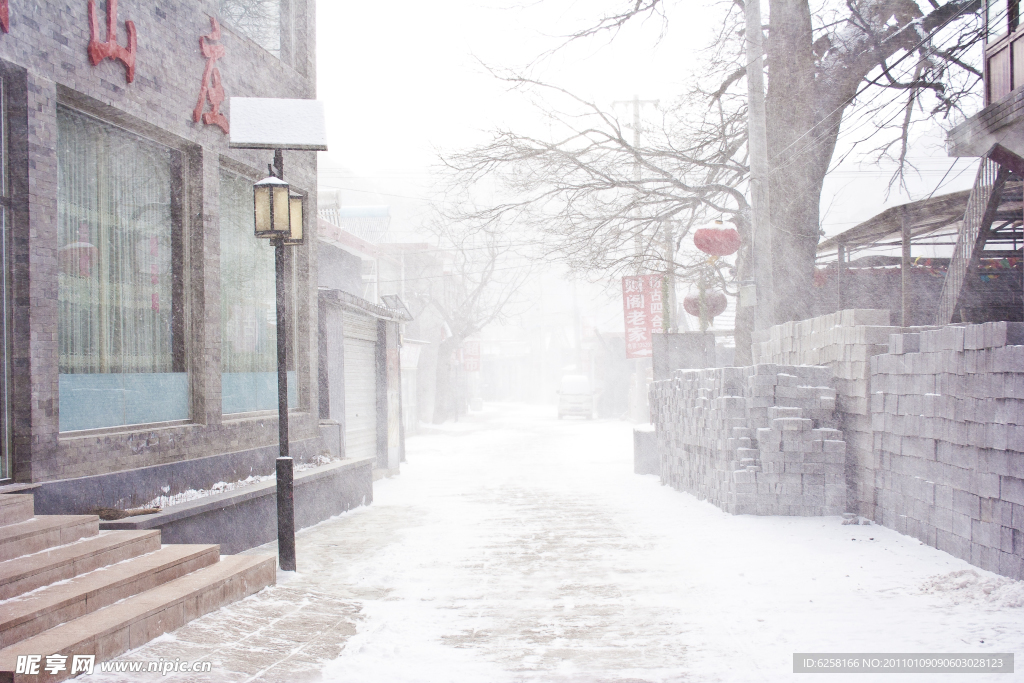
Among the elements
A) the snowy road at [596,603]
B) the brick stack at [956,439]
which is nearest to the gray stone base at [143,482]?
the snowy road at [596,603]

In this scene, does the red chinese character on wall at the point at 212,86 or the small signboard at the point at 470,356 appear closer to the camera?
the red chinese character on wall at the point at 212,86

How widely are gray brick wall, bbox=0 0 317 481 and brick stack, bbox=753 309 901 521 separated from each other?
23.2 feet

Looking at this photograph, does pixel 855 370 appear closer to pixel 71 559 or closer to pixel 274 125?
pixel 274 125

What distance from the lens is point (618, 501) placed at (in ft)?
34.6

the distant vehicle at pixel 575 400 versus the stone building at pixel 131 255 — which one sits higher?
the stone building at pixel 131 255

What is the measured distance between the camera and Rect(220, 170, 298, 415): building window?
356 inches

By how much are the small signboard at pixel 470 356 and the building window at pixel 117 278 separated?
34.7 meters

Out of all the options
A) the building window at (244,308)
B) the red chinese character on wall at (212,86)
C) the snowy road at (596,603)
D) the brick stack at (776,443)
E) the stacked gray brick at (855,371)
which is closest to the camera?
the snowy road at (596,603)

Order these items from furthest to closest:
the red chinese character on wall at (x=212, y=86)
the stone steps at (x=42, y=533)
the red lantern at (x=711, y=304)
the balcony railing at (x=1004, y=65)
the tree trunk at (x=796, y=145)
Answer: the red lantern at (x=711, y=304), the tree trunk at (x=796, y=145), the red chinese character on wall at (x=212, y=86), the balcony railing at (x=1004, y=65), the stone steps at (x=42, y=533)

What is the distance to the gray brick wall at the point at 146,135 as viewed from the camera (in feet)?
18.7

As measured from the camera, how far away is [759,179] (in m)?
10.9

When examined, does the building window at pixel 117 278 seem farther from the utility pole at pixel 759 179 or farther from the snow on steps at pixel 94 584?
the utility pole at pixel 759 179

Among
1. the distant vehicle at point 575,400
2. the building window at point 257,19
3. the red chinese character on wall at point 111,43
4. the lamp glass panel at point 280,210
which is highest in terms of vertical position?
the building window at point 257,19

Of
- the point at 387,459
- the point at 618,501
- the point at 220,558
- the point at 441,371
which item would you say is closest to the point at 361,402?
the point at 387,459
